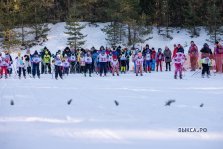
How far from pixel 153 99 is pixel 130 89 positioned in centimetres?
271

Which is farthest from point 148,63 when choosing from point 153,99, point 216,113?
point 216,113

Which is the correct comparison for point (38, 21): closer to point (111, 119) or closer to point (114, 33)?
point (114, 33)

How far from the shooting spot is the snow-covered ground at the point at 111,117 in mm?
7453

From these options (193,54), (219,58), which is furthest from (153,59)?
(219,58)

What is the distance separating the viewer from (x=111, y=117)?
9.61 meters

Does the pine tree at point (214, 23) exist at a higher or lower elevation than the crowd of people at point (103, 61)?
higher

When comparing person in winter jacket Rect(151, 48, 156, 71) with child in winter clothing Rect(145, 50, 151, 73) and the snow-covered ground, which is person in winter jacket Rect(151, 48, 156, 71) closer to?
child in winter clothing Rect(145, 50, 151, 73)

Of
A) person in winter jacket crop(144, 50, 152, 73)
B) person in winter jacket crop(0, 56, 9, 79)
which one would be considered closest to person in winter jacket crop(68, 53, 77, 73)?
person in winter jacket crop(0, 56, 9, 79)

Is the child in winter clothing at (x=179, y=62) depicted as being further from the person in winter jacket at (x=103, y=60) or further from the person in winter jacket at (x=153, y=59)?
the person in winter jacket at (x=153, y=59)

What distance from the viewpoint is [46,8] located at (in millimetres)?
40875

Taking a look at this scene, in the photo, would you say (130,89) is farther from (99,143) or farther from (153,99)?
(99,143)

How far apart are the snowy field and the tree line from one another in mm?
21833

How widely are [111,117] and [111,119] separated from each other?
23 centimetres

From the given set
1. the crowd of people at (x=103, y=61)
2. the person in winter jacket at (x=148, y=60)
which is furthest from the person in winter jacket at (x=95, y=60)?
the person in winter jacket at (x=148, y=60)
